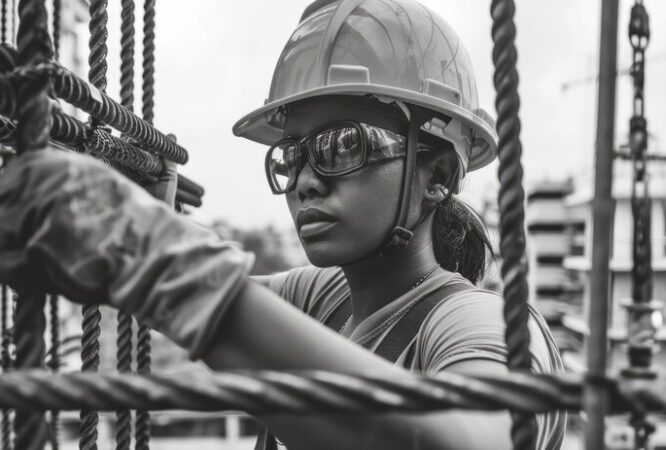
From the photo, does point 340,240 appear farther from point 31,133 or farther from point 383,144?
point 31,133

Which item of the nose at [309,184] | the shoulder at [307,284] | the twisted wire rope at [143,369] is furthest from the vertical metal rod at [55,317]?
the nose at [309,184]

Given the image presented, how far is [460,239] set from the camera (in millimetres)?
2666

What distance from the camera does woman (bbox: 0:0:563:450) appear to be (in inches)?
40.3

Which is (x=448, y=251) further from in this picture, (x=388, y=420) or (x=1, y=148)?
(x=1, y=148)

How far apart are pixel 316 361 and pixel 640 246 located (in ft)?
1.88

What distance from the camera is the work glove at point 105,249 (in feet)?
3.32

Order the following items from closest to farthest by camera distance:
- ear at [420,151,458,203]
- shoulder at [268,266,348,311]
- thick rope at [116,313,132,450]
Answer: thick rope at [116,313,132,450] < ear at [420,151,458,203] < shoulder at [268,266,348,311]

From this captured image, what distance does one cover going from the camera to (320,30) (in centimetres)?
267

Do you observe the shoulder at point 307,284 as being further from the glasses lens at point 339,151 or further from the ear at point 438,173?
the glasses lens at point 339,151

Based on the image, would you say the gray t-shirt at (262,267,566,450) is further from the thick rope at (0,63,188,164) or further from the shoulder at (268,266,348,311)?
the thick rope at (0,63,188,164)

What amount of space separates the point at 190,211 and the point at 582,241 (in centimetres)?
6471

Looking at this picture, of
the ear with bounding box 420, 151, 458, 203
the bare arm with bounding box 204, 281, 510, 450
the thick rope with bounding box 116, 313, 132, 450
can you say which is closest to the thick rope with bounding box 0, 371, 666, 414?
the bare arm with bounding box 204, 281, 510, 450

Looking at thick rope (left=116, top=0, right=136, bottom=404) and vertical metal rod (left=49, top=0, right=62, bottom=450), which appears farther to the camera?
vertical metal rod (left=49, top=0, right=62, bottom=450)

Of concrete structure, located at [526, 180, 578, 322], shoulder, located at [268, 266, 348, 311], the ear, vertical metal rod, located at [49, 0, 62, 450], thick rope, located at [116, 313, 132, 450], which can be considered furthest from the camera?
concrete structure, located at [526, 180, 578, 322]
